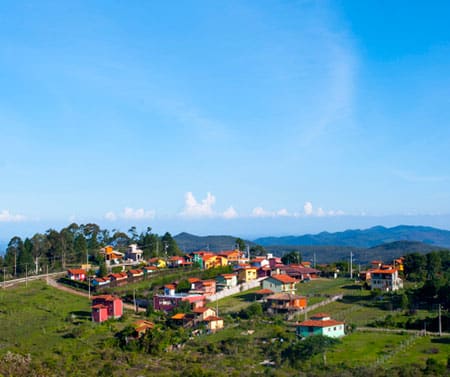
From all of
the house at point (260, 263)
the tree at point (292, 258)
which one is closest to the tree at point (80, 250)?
the house at point (260, 263)

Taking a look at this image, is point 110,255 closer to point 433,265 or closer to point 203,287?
point 203,287

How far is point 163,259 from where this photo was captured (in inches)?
2896

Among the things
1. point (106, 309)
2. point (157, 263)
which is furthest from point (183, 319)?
point (157, 263)

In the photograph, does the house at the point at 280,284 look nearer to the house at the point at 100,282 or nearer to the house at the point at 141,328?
the house at the point at 100,282

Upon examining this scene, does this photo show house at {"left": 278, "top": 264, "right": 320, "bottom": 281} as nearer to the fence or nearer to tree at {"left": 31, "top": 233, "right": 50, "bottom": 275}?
the fence

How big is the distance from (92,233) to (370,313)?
48.7 meters

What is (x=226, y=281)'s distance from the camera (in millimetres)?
57094

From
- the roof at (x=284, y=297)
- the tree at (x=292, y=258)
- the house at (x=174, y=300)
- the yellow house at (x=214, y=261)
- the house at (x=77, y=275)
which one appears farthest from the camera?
the tree at (x=292, y=258)

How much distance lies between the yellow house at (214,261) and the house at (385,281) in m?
21.9

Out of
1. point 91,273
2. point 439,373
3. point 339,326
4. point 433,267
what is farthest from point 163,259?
point 439,373

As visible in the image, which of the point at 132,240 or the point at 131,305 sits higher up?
the point at 132,240

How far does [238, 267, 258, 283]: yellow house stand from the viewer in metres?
61.0

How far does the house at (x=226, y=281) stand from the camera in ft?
186

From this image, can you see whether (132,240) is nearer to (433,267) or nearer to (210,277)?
(210,277)
